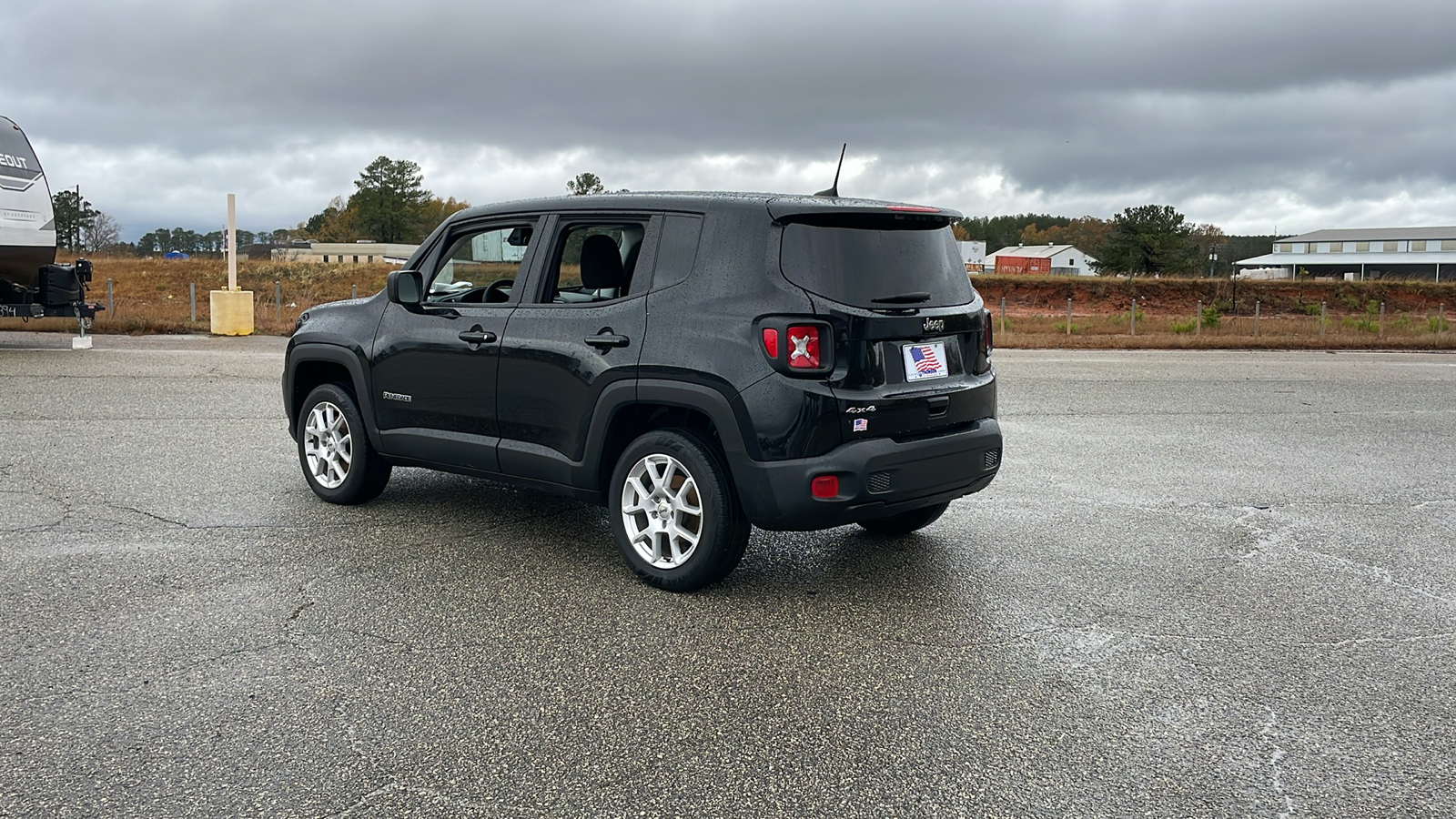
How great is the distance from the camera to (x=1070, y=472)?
8.48 meters

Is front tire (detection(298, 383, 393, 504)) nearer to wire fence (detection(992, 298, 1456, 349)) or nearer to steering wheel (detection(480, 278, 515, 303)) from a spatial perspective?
steering wheel (detection(480, 278, 515, 303))

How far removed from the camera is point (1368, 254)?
11556cm

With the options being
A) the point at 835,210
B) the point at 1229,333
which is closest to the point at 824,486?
the point at 835,210

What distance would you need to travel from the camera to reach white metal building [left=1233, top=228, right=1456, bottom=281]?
10944 cm

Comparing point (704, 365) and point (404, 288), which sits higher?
point (404, 288)

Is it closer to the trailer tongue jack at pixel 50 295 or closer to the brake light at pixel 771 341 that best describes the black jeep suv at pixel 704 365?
the brake light at pixel 771 341

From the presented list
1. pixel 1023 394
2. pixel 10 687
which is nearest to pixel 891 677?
pixel 10 687

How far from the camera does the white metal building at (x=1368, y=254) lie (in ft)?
359

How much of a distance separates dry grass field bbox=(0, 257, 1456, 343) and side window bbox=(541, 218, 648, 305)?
73.6ft

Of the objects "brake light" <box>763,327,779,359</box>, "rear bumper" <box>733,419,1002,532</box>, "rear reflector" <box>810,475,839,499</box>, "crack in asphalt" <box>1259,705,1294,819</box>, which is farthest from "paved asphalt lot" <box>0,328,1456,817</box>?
"brake light" <box>763,327,779,359</box>

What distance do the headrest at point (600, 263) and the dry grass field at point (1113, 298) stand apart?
73.7 feet

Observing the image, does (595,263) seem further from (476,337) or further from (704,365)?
(704,365)

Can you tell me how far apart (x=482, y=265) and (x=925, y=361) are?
2527 mm

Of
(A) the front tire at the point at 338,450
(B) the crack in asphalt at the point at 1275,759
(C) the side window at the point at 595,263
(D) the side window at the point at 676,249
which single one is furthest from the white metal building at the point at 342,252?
(B) the crack in asphalt at the point at 1275,759
